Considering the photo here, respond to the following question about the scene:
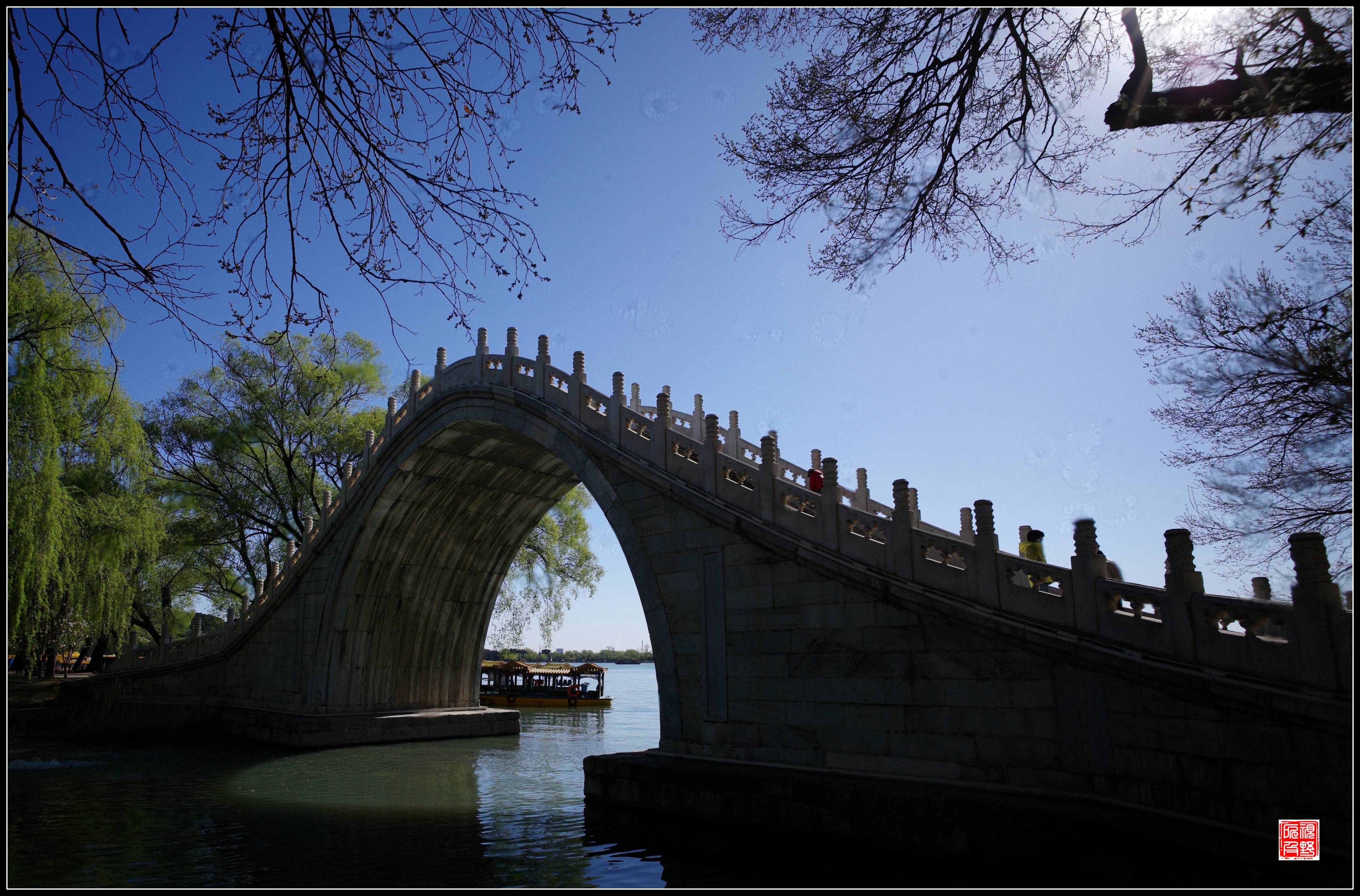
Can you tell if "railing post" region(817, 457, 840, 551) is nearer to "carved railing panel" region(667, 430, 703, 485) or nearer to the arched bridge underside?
the arched bridge underside

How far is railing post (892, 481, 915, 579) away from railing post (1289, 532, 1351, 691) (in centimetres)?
401

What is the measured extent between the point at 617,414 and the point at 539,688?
876 inches

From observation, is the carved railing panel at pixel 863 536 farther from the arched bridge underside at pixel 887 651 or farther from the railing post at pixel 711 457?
the railing post at pixel 711 457

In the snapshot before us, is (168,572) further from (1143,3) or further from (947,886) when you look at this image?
A: (1143,3)

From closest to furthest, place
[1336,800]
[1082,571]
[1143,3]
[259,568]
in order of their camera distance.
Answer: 1. [1143,3]
2. [1336,800]
3. [1082,571]
4. [259,568]

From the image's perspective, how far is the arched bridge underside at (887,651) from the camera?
7.24 metres

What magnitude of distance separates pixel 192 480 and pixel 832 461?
25070 millimetres

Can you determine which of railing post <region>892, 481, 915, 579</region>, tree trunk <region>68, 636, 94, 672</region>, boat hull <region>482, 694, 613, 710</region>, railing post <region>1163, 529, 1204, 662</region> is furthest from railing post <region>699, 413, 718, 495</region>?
boat hull <region>482, 694, 613, 710</region>

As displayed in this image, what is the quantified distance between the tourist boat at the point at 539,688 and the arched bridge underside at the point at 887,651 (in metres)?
12.4

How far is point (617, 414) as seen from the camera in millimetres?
15008

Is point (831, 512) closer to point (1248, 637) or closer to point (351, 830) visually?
point (1248, 637)

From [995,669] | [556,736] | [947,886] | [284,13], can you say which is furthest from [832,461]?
[556,736]

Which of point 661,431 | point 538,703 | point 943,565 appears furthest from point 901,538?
point 538,703

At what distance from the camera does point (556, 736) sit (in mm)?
22969
